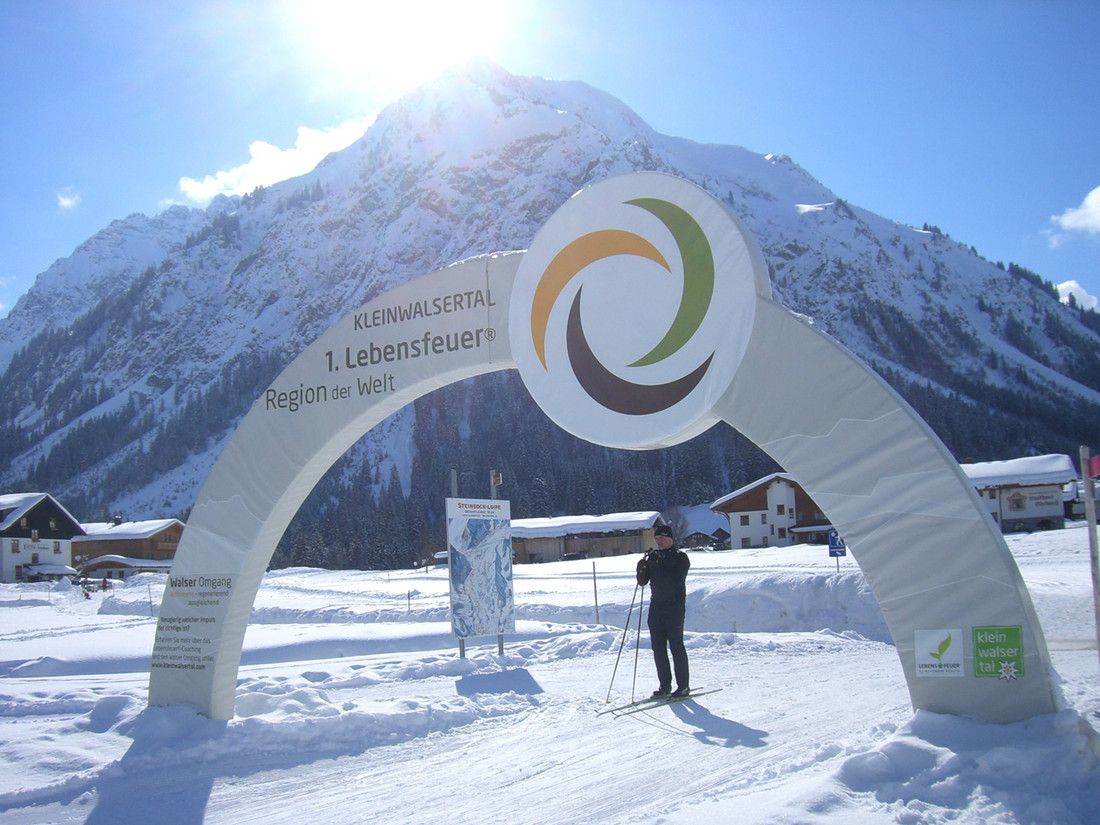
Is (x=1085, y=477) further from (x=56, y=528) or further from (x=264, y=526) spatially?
(x=56, y=528)

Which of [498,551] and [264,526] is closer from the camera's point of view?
[264,526]

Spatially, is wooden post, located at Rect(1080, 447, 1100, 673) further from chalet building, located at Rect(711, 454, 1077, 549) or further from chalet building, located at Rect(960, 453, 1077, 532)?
chalet building, located at Rect(960, 453, 1077, 532)

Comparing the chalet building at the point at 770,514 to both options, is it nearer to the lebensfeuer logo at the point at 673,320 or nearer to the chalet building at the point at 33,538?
the chalet building at the point at 33,538

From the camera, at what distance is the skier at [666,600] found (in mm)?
7551

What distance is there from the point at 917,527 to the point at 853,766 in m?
1.53

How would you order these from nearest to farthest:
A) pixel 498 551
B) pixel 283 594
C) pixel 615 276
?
pixel 615 276 < pixel 498 551 < pixel 283 594

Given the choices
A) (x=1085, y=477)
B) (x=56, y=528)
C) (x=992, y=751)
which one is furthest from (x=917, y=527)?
(x=56, y=528)

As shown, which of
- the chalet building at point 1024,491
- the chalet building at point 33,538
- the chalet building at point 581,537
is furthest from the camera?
the chalet building at point 33,538

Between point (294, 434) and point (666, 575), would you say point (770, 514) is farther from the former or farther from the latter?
point (294, 434)

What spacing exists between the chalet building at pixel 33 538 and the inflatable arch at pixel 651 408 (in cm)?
5629

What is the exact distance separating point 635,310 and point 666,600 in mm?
2696

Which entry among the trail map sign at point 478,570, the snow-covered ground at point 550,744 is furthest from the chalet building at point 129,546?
the trail map sign at point 478,570

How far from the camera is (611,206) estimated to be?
21.6 feet

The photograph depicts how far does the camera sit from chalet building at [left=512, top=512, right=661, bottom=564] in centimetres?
5469
